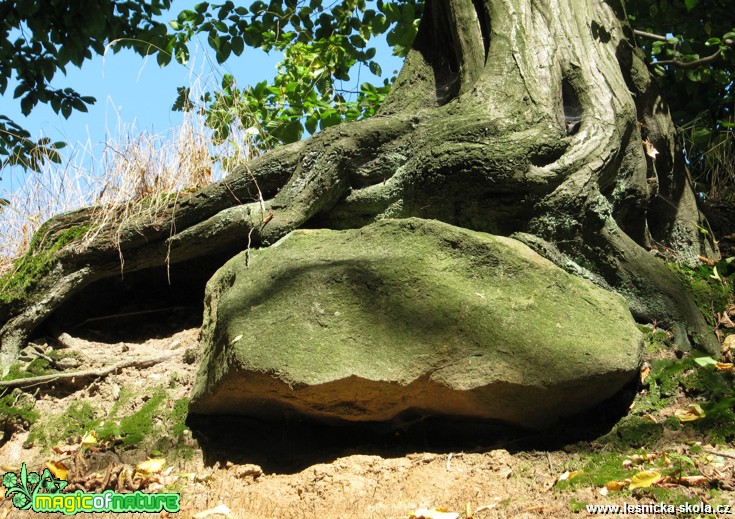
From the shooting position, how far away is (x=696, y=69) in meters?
7.23

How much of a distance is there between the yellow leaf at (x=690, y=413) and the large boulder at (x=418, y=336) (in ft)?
0.85

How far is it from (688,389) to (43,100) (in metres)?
7.28

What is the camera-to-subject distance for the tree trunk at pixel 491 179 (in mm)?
3914

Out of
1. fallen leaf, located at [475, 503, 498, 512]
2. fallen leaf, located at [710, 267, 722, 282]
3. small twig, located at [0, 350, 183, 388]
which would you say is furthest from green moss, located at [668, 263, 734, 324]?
small twig, located at [0, 350, 183, 388]

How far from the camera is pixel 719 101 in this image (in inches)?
300

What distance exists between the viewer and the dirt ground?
2840 millimetres

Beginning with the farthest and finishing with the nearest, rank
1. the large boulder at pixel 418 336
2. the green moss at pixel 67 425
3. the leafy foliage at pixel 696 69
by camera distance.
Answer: the leafy foliage at pixel 696 69
the green moss at pixel 67 425
the large boulder at pixel 418 336

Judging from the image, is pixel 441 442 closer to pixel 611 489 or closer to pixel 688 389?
pixel 611 489

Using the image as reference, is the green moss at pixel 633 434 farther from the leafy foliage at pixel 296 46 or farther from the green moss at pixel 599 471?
the leafy foliage at pixel 296 46

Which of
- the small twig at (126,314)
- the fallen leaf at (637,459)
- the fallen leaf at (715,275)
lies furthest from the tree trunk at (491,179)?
the fallen leaf at (637,459)

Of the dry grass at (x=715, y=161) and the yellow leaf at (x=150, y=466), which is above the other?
the dry grass at (x=715, y=161)

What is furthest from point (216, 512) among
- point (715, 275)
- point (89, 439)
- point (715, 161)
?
Answer: point (715, 161)

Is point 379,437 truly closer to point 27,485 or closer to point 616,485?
point 616,485

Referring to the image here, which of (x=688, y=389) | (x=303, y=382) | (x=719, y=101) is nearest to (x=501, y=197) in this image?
(x=688, y=389)
